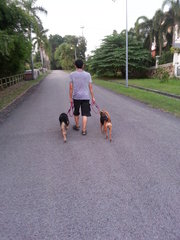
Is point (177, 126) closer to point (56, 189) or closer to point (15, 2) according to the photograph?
point (56, 189)

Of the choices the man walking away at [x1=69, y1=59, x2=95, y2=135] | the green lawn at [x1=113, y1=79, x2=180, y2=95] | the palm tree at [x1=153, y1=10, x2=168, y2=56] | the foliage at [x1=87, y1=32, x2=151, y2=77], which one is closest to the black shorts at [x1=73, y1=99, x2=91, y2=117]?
the man walking away at [x1=69, y1=59, x2=95, y2=135]

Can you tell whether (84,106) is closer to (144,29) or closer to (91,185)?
(91,185)

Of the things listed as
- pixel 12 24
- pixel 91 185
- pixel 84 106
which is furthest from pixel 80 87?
pixel 12 24

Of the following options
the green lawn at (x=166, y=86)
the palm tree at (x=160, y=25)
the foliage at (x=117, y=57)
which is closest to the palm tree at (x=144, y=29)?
the palm tree at (x=160, y=25)

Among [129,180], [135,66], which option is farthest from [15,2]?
[135,66]

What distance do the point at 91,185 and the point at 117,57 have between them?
23.6 metres

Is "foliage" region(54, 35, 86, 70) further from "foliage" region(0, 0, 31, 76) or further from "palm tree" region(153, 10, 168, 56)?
"foliage" region(0, 0, 31, 76)

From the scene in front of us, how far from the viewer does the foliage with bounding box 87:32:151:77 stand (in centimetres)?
2491

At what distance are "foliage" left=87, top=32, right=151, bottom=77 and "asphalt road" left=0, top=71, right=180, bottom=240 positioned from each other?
68.2 feet

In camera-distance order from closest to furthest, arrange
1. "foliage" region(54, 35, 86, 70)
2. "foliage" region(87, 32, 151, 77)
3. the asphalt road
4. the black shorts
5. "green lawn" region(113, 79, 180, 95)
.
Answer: the asphalt road
the black shorts
"green lawn" region(113, 79, 180, 95)
"foliage" region(87, 32, 151, 77)
"foliage" region(54, 35, 86, 70)

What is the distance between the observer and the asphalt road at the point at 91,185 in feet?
7.29

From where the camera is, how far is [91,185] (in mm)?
3012

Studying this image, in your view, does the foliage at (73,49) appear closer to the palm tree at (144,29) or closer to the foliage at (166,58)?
the palm tree at (144,29)

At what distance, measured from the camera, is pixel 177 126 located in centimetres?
576
